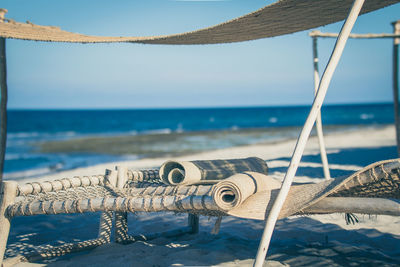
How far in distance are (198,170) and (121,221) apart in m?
0.74

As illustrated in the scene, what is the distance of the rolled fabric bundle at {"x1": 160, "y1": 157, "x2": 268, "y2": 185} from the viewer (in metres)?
2.65

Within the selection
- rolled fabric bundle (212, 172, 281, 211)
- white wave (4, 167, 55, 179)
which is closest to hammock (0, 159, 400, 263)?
rolled fabric bundle (212, 172, 281, 211)

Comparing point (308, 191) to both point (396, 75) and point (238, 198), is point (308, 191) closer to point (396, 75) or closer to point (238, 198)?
point (238, 198)

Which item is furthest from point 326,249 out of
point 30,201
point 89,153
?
point 89,153

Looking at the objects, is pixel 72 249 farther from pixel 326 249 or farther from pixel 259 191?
pixel 326 249

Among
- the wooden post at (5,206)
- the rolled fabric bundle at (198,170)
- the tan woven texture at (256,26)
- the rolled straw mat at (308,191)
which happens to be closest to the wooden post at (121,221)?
the rolled fabric bundle at (198,170)

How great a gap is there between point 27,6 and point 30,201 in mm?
34265

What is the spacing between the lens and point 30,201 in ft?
7.79

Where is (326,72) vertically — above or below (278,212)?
above

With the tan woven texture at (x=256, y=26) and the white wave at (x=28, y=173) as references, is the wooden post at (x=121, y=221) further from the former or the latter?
the white wave at (x=28, y=173)

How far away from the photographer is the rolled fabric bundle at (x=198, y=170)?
2652mm

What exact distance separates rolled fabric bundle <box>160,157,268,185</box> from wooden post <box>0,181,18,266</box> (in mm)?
980

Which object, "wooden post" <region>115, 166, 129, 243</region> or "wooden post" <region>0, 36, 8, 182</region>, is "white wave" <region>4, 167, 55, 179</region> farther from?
"wooden post" <region>115, 166, 129, 243</region>

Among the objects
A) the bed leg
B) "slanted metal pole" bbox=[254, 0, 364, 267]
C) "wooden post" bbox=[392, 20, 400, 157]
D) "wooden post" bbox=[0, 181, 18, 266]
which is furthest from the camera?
"wooden post" bbox=[392, 20, 400, 157]
